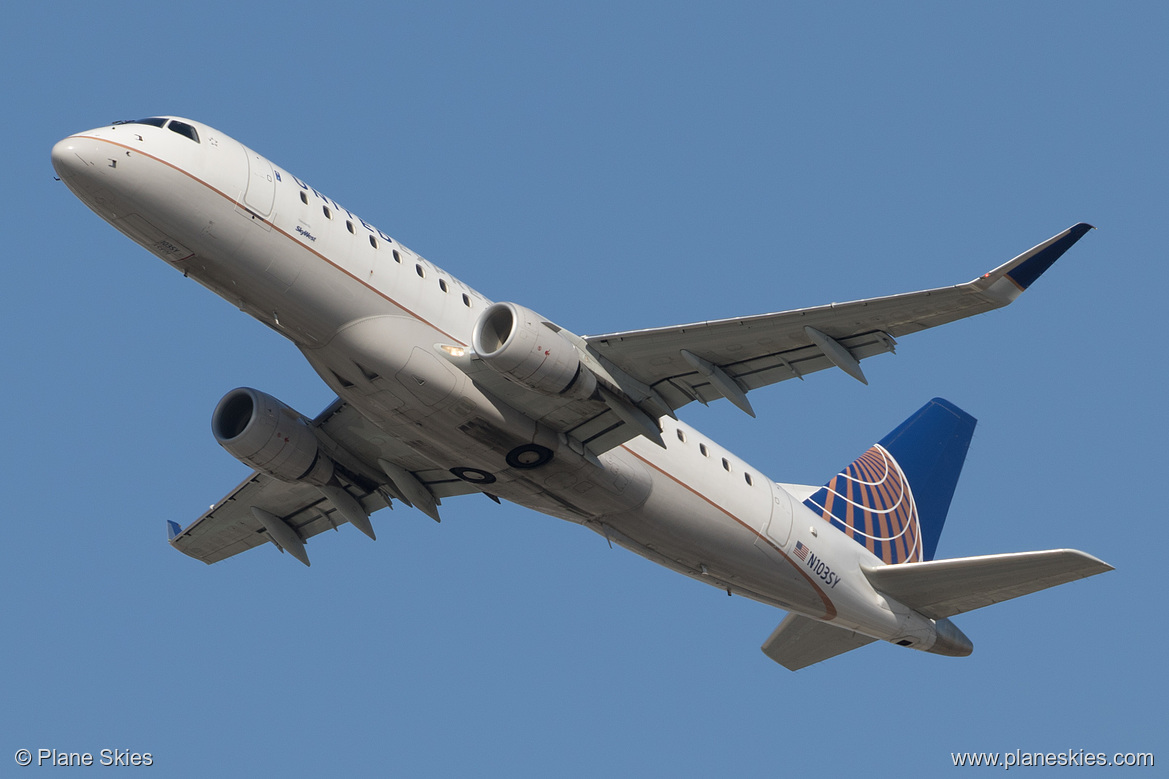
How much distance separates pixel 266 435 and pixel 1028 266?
47.4 feet

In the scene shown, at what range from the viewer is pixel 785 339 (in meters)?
23.8

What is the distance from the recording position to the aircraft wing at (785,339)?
21.4 metres

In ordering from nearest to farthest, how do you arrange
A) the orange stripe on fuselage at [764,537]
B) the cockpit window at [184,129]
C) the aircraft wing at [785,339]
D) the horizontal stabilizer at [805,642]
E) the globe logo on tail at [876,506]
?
the aircraft wing at [785,339]
the cockpit window at [184,129]
the orange stripe on fuselage at [764,537]
the globe logo on tail at [876,506]
the horizontal stabilizer at [805,642]

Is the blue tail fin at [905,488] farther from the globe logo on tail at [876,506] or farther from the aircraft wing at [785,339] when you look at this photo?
the aircraft wing at [785,339]

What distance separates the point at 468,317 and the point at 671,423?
200 inches

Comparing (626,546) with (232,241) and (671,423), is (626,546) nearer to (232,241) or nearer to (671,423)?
(671,423)

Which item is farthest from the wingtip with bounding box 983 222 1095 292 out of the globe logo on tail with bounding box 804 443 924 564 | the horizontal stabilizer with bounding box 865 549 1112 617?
the globe logo on tail with bounding box 804 443 924 564

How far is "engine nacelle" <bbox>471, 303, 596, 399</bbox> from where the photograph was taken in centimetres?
2298

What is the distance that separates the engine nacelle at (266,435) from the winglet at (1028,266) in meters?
13.5

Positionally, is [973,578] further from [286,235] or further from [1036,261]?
[286,235]

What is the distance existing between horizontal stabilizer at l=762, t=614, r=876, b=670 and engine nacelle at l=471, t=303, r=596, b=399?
1108 cm

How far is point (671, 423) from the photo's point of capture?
2756 centimetres

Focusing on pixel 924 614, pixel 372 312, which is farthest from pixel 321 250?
pixel 924 614

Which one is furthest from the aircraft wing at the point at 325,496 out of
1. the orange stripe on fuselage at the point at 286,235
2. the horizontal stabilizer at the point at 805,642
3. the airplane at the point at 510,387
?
the horizontal stabilizer at the point at 805,642
